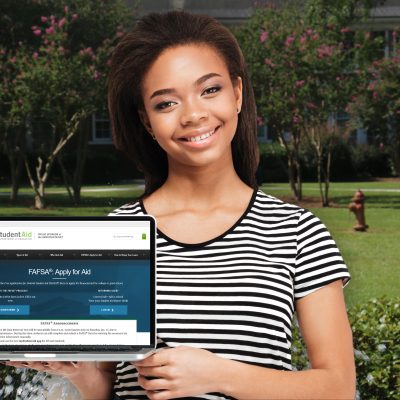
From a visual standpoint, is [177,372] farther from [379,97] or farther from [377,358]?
[379,97]

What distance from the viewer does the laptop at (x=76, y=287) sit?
176 centimetres

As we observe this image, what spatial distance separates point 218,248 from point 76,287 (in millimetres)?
350

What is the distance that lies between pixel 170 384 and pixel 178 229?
457 mm

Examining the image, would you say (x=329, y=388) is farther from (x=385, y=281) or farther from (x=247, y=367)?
(x=385, y=281)

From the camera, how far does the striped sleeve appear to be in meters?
1.92

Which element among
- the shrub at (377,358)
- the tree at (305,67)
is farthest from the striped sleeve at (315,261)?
the tree at (305,67)

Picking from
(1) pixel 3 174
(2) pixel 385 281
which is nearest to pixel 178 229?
(2) pixel 385 281

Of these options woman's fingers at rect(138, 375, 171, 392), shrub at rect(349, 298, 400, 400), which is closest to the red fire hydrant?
shrub at rect(349, 298, 400, 400)

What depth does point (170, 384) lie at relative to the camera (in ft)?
5.57

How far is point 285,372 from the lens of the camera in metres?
1.85

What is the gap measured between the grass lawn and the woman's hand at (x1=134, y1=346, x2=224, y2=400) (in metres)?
7.84

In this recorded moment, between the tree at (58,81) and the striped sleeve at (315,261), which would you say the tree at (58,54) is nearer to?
the tree at (58,81)

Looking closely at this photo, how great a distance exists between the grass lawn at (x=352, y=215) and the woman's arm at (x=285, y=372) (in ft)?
25.0

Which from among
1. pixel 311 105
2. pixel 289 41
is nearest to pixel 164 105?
pixel 289 41
